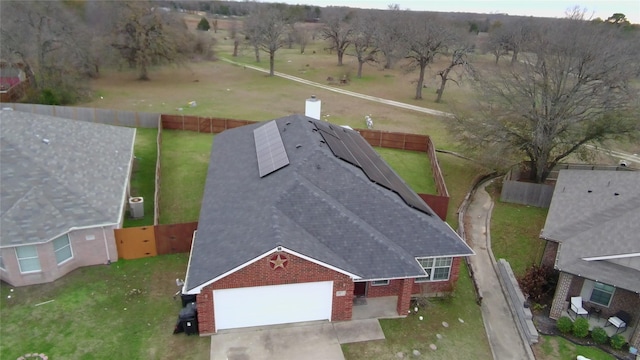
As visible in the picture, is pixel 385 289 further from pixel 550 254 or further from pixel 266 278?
pixel 550 254

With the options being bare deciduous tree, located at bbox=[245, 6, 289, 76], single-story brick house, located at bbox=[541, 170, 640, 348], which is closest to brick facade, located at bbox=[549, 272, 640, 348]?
single-story brick house, located at bbox=[541, 170, 640, 348]

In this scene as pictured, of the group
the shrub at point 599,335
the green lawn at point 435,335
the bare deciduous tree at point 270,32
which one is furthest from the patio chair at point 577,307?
the bare deciduous tree at point 270,32

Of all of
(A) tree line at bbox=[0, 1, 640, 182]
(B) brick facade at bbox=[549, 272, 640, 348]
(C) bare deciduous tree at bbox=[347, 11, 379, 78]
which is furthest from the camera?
(C) bare deciduous tree at bbox=[347, 11, 379, 78]

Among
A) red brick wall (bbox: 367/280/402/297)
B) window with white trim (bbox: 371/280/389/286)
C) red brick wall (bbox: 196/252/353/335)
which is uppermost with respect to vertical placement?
red brick wall (bbox: 196/252/353/335)

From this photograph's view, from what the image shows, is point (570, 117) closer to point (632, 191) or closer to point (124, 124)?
point (632, 191)

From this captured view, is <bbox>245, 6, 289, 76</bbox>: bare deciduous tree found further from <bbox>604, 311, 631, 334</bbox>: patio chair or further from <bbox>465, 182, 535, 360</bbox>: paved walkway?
<bbox>604, 311, 631, 334</bbox>: patio chair

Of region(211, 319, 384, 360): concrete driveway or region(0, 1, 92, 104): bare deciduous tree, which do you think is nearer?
region(211, 319, 384, 360): concrete driveway

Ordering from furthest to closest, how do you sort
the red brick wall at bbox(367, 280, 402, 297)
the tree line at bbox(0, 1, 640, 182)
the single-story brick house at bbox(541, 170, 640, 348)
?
the tree line at bbox(0, 1, 640, 182), the red brick wall at bbox(367, 280, 402, 297), the single-story brick house at bbox(541, 170, 640, 348)

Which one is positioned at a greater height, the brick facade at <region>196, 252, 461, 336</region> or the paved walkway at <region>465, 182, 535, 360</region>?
the brick facade at <region>196, 252, 461, 336</region>
